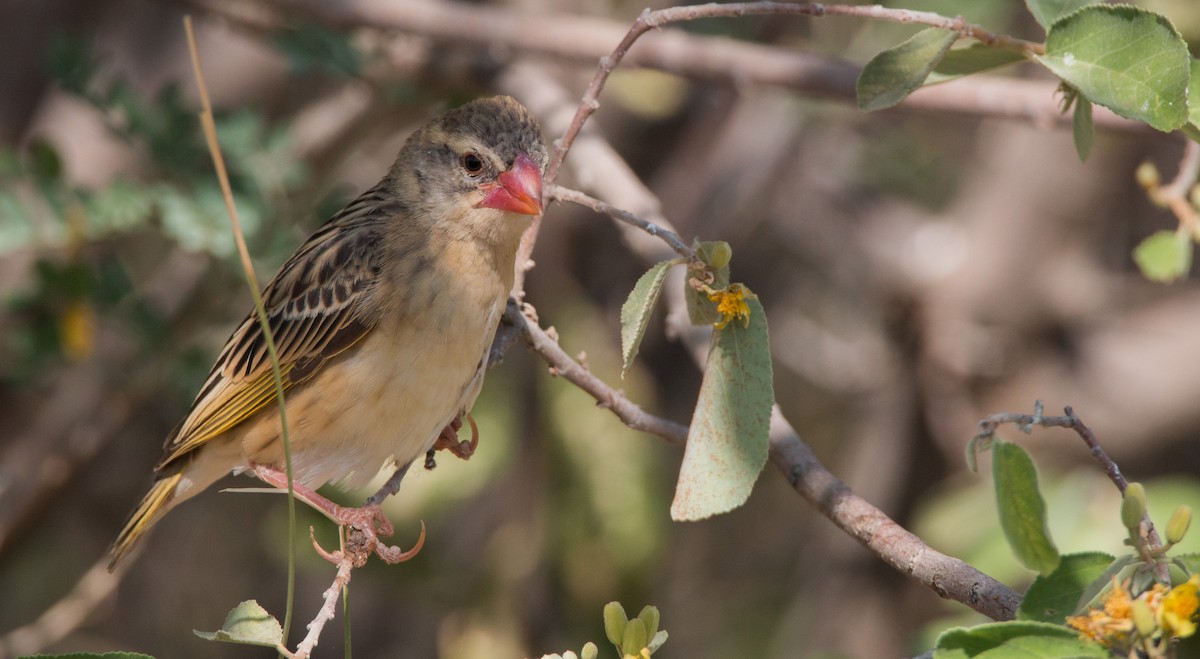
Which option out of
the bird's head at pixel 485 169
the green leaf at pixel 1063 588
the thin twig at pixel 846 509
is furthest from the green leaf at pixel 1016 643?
the bird's head at pixel 485 169

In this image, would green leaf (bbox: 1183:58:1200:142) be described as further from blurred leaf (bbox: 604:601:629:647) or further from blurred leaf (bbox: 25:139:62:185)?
blurred leaf (bbox: 25:139:62:185)

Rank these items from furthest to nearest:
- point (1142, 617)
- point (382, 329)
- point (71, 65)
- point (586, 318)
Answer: point (586, 318) → point (71, 65) → point (382, 329) → point (1142, 617)

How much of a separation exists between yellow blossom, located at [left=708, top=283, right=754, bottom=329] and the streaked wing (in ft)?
4.41

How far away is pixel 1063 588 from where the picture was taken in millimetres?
1833

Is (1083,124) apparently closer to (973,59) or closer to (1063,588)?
(973,59)

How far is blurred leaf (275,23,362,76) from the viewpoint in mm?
4277

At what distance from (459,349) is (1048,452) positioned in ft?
9.73

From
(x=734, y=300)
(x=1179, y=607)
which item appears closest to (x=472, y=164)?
(x=734, y=300)

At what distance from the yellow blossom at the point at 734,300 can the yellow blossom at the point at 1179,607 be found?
89 cm

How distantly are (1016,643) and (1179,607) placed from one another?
225 mm

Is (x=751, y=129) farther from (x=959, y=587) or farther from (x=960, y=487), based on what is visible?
(x=959, y=587)

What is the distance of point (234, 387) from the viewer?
353 centimetres

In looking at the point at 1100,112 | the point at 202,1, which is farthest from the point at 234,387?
the point at 1100,112

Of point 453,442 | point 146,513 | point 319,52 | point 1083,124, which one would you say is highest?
point 1083,124
